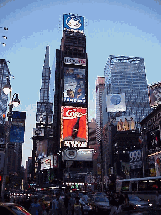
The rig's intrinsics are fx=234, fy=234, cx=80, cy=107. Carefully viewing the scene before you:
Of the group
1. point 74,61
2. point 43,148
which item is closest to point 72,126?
point 74,61

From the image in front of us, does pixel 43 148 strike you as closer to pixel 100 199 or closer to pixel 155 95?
pixel 155 95

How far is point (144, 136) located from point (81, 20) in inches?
2537

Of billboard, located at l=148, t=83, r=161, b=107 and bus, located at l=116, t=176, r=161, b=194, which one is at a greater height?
billboard, located at l=148, t=83, r=161, b=107

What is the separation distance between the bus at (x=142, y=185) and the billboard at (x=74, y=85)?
55.1 m

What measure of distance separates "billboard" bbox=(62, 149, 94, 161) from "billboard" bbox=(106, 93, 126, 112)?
2453cm

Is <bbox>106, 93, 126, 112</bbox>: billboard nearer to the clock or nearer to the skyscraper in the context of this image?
the clock

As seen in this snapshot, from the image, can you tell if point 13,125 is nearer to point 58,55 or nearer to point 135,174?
point 135,174

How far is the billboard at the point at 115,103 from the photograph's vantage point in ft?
335

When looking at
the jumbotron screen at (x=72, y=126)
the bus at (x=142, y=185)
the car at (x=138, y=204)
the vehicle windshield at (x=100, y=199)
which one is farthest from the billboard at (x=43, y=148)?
the car at (x=138, y=204)

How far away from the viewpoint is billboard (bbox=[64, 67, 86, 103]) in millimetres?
85956

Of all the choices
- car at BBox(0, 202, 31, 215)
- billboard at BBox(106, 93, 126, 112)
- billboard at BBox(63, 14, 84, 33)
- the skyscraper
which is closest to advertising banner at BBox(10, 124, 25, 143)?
car at BBox(0, 202, 31, 215)

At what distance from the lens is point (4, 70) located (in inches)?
7347

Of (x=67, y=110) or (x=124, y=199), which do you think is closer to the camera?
(x=124, y=199)

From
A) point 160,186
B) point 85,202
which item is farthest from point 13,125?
point 160,186
